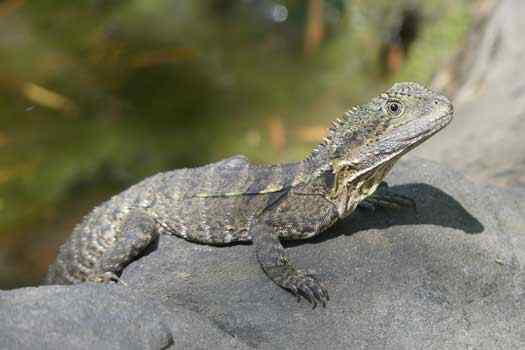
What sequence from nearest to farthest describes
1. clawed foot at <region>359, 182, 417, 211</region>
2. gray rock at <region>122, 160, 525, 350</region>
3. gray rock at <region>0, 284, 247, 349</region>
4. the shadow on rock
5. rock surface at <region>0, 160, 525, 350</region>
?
gray rock at <region>0, 284, 247, 349</region> → rock surface at <region>0, 160, 525, 350</region> → gray rock at <region>122, 160, 525, 350</region> → the shadow on rock → clawed foot at <region>359, 182, 417, 211</region>

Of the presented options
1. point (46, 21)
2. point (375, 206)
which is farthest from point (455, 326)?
point (46, 21)

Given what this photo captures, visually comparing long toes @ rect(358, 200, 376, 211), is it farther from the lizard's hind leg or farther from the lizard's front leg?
the lizard's hind leg

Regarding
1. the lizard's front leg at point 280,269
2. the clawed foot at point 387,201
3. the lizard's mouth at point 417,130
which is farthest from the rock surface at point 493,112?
the lizard's front leg at point 280,269

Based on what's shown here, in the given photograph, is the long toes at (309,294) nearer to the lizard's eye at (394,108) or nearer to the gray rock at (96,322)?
the gray rock at (96,322)

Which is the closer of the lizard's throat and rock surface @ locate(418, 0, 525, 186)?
the lizard's throat

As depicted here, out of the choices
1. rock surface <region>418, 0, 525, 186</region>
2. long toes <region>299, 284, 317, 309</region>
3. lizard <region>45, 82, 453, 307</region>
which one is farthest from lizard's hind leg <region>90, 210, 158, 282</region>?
rock surface <region>418, 0, 525, 186</region>

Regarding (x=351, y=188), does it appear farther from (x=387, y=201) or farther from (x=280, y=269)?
(x=280, y=269)

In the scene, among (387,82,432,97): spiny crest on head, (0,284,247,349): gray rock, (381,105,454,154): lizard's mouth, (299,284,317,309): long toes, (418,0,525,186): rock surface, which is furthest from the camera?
(418,0,525,186): rock surface
